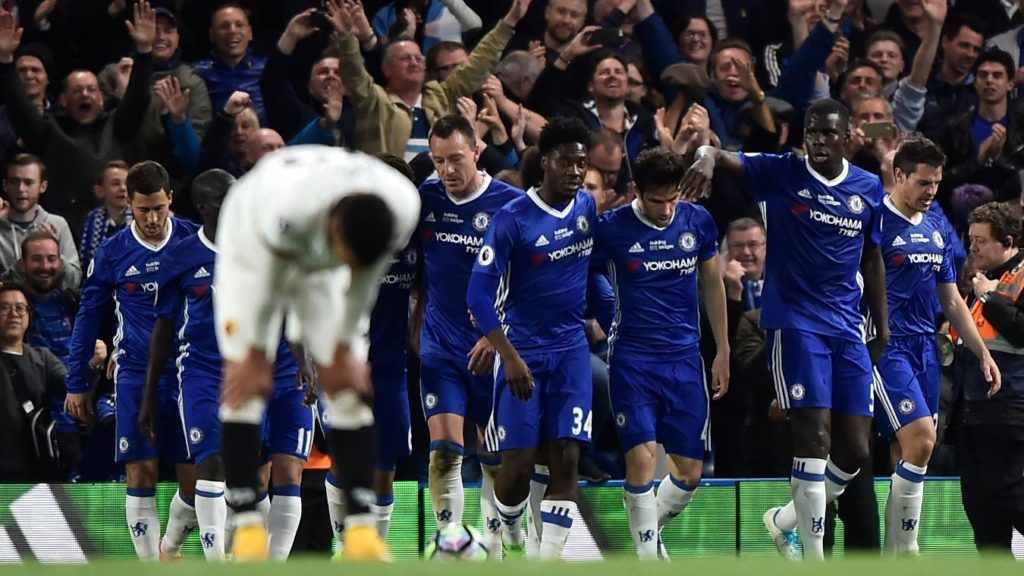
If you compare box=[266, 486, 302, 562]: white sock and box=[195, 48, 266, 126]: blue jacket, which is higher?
box=[195, 48, 266, 126]: blue jacket

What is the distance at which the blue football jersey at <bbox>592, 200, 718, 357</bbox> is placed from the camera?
1070 cm

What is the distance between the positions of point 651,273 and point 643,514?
149 centimetres

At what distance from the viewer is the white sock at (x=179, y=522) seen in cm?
1134

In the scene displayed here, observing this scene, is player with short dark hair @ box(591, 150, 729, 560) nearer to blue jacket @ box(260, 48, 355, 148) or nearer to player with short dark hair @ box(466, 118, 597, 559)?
player with short dark hair @ box(466, 118, 597, 559)

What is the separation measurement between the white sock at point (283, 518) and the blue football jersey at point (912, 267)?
4.13m

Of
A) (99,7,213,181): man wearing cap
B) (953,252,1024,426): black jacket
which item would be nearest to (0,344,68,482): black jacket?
(99,7,213,181): man wearing cap

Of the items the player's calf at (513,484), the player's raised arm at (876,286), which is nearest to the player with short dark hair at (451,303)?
the player's calf at (513,484)

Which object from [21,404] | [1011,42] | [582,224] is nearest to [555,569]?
[582,224]

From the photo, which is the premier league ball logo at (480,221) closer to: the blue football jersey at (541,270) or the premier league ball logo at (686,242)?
the blue football jersey at (541,270)

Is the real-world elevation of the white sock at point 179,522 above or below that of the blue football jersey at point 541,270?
below

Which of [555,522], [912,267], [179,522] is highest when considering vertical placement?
[912,267]

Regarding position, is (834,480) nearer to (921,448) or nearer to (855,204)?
(921,448)

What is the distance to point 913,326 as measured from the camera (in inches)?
456

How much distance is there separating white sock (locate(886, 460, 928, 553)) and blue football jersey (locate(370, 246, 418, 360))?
334 cm
